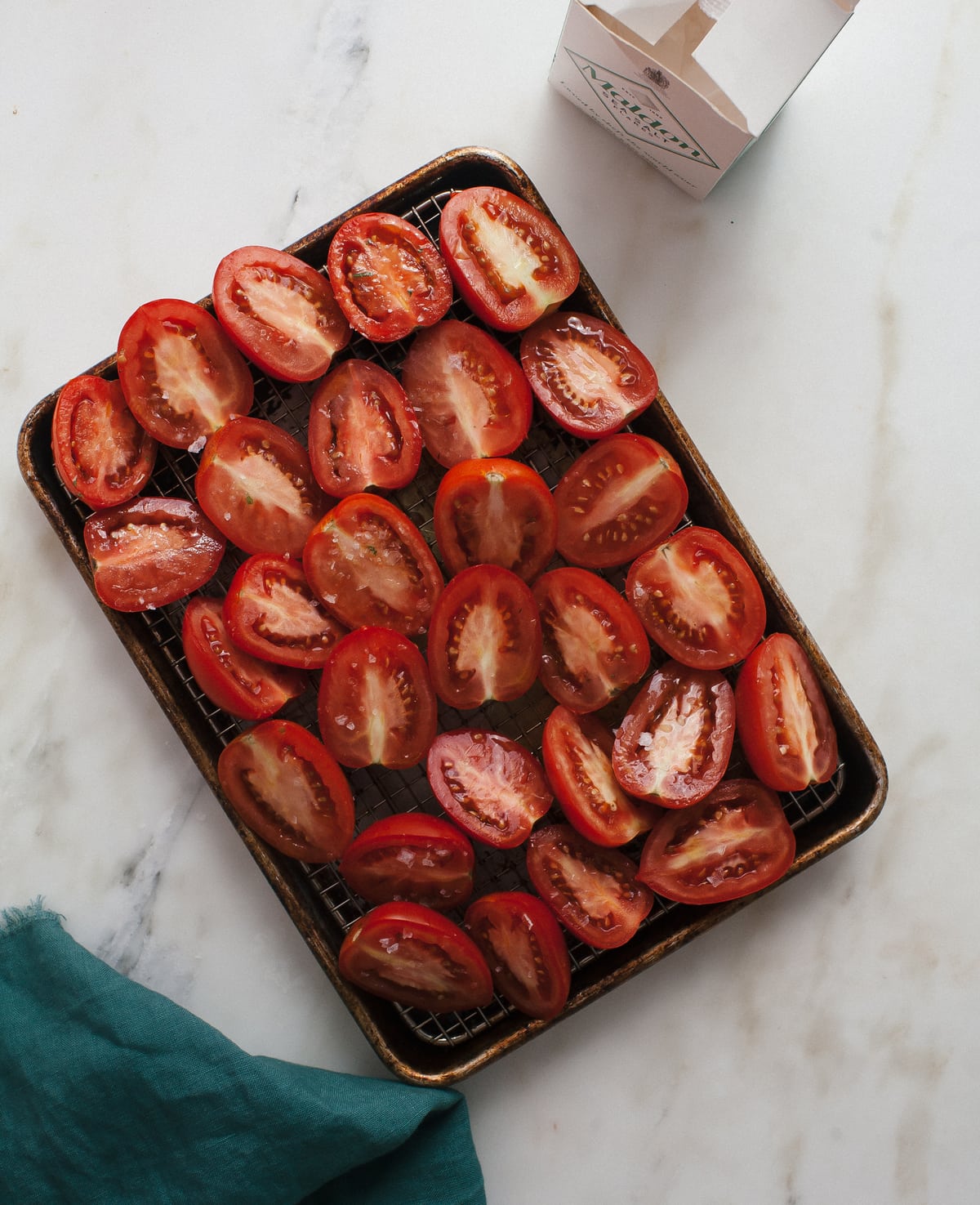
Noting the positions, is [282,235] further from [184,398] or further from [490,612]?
[490,612]

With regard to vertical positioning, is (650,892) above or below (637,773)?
below

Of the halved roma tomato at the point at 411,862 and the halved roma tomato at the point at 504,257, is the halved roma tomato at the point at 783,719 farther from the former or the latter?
the halved roma tomato at the point at 504,257

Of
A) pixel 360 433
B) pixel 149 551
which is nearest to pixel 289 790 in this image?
pixel 149 551

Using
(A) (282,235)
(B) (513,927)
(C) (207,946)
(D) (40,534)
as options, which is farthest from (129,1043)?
(A) (282,235)

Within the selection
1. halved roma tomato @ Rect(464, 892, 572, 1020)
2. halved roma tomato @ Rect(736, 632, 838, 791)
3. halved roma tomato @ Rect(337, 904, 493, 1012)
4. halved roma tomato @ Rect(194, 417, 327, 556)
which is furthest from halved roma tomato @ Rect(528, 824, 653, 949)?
halved roma tomato @ Rect(194, 417, 327, 556)

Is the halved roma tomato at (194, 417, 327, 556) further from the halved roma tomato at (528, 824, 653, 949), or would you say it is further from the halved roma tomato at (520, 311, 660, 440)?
the halved roma tomato at (528, 824, 653, 949)

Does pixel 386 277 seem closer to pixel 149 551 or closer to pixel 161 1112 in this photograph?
pixel 149 551
